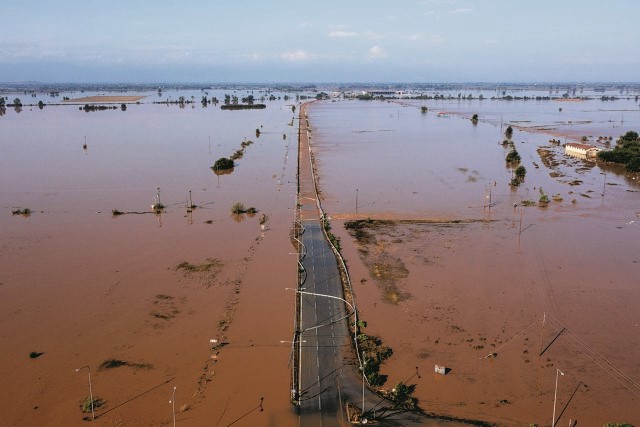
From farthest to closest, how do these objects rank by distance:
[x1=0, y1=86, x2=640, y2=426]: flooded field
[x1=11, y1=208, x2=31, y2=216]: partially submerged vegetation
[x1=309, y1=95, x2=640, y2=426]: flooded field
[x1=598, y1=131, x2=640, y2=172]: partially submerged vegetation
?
[x1=598, y1=131, x2=640, y2=172]: partially submerged vegetation
[x1=11, y1=208, x2=31, y2=216]: partially submerged vegetation
[x1=309, y1=95, x2=640, y2=426]: flooded field
[x1=0, y1=86, x2=640, y2=426]: flooded field

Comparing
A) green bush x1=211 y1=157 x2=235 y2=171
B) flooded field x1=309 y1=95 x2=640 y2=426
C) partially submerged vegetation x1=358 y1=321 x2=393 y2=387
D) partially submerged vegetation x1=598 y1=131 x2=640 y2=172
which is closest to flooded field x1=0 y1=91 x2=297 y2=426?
green bush x1=211 y1=157 x2=235 y2=171

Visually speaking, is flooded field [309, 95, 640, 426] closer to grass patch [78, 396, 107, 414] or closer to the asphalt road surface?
the asphalt road surface

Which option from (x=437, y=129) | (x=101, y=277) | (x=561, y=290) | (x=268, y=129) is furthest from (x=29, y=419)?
(x=437, y=129)

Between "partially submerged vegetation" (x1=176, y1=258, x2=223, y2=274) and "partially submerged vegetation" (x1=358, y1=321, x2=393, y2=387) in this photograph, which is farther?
"partially submerged vegetation" (x1=176, y1=258, x2=223, y2=274)

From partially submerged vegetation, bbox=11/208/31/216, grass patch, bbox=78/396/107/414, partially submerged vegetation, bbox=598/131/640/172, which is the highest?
partially submerged vegetation, bbox=598/131/640/172

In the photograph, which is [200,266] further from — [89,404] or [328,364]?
[328,364]

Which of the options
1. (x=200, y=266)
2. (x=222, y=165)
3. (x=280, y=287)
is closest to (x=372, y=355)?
(x=280, y=287)
